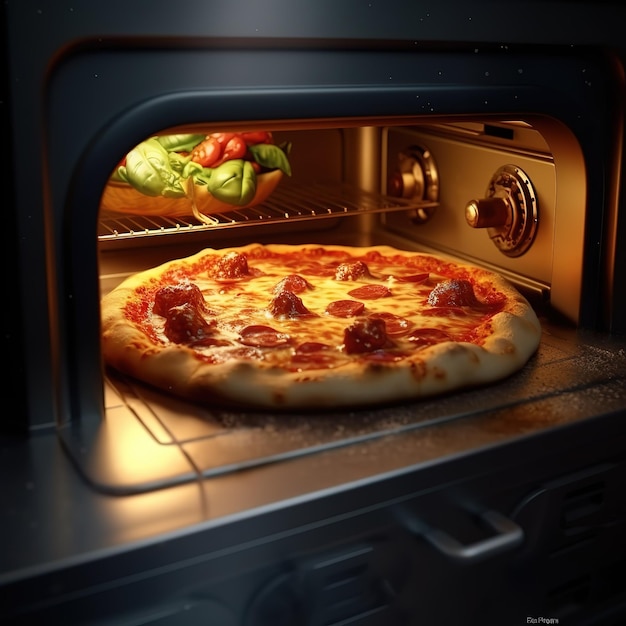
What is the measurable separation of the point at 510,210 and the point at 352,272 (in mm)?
294

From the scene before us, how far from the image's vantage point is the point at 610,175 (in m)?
1.34

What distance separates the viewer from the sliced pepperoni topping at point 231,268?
5.19 feet

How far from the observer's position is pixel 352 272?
1590 mm

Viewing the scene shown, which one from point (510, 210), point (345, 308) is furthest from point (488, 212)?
point (345, 308)

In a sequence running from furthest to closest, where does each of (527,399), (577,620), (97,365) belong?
(577,620), (527,399), (97,365)

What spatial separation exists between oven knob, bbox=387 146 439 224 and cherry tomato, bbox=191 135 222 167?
1.29 ft

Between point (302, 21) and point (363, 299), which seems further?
point (363, 299)

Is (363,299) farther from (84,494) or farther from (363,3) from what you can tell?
(84,494)

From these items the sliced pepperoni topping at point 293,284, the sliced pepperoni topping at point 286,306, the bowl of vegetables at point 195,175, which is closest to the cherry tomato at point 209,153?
the bowl of vegetables at point 195,175

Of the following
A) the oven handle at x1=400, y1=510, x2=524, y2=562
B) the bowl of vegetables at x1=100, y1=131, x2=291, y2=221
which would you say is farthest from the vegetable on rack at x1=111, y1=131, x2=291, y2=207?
the oven handle at x1=400, y1=510, x2=524, y2=562

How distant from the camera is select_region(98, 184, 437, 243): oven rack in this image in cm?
158

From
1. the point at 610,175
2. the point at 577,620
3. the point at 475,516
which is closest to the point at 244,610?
the point at 475,516

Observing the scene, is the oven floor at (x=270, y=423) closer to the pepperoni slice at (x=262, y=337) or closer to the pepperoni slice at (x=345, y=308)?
the pepperoni slice at (x=262, y=337)

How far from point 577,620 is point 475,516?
1.07 ft
